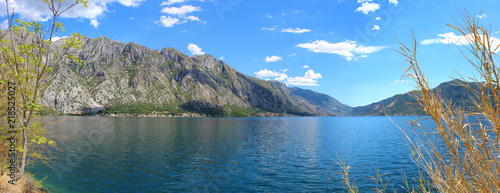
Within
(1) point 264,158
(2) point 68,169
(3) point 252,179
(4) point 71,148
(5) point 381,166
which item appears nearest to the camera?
(3) point 252,179

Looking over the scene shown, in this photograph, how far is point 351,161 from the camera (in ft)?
117

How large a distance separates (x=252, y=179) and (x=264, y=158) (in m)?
12.0

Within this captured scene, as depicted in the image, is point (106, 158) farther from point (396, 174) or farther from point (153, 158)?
point (396, 174)

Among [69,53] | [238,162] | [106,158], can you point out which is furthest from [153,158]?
[69,53]

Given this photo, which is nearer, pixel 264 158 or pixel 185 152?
pixel 264 158

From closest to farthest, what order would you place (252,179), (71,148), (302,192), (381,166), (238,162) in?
(302,192), (252,179), (381,166), (238,162), (71,148)

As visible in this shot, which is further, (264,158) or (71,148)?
(71,148)

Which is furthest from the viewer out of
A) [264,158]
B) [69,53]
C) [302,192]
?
[264,158]

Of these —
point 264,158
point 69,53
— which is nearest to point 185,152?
point 264,158

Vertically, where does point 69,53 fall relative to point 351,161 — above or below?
above

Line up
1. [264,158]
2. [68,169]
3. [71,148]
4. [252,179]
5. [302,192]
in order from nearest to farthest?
[302,192] → [252,179] → [68,169] → [264,158] → [71,148]

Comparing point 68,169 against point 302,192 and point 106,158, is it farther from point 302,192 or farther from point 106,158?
point 302,192

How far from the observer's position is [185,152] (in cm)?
4247

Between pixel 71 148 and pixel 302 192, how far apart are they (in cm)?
4473
